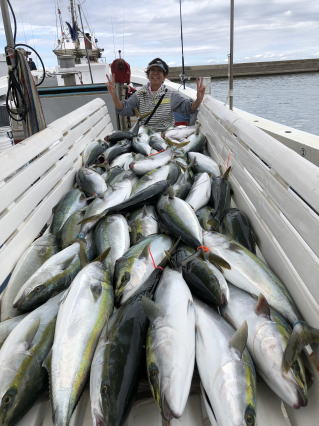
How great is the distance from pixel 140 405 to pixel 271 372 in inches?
19.5

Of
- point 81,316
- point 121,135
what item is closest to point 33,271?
point 81,316

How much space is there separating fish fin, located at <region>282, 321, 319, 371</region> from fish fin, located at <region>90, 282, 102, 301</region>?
0.81 metres

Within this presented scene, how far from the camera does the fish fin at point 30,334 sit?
1.31 meters

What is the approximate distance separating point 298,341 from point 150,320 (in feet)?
1.82

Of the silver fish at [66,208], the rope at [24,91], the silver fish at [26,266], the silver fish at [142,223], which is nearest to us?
the silver fish at [26,266]


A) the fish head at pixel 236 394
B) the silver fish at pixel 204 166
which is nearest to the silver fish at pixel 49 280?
the fish head at pixel 236 394

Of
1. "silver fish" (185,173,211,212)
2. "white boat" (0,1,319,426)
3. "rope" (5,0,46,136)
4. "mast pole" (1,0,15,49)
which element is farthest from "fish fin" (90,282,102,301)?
"mast pole" (1,0,15,49)

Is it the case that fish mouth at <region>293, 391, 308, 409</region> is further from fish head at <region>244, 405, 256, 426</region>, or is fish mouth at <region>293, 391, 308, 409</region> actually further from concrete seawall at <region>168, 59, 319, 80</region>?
concrete seawall at <region>168, 59, 319, 80</region>

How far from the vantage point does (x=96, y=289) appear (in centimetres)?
152

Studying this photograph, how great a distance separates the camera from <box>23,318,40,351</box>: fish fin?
131 centimetres

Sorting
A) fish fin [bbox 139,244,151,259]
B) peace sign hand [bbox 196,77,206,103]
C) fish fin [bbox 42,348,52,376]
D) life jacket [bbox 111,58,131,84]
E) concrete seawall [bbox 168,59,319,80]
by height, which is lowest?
concrete seawall [bbox 168,59,319,80]

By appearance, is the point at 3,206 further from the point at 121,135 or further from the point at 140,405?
the point at 121,135

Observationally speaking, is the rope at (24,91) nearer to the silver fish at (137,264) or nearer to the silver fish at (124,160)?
the silver fish at (124,160)

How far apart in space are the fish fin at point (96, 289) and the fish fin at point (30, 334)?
26 centimetres
